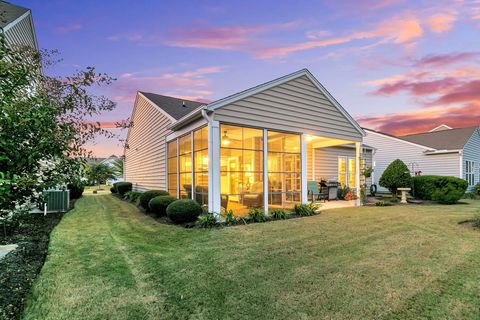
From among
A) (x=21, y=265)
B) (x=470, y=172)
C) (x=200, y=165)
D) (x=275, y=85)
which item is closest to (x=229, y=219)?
(x=200, y=165)

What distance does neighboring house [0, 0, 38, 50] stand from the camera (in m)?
6.96

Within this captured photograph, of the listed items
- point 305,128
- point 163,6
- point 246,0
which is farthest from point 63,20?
point 305,128

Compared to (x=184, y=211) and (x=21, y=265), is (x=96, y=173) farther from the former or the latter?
(x=184, y=211)

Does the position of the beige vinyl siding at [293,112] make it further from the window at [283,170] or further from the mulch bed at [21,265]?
the mulch bed at [21,265]

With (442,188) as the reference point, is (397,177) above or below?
above

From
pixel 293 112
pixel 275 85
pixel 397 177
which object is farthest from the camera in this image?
pixel 397 177

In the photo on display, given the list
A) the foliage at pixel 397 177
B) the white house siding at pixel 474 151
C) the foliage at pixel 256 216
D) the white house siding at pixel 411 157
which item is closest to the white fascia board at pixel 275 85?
the foliage at pixel 256 216

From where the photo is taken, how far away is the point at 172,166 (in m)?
11.4

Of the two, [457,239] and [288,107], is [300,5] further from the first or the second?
[457,239]

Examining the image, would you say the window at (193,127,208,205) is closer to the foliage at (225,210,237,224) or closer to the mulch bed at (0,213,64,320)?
the foliage at (225,210,237,224)

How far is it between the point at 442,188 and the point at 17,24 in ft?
62.1

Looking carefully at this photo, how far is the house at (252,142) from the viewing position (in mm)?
7594

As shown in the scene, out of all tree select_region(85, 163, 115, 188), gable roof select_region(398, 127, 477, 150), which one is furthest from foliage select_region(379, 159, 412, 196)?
tree select_region(85, 163, 115, 188)

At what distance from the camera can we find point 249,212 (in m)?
7.79
